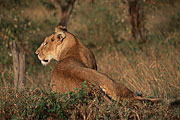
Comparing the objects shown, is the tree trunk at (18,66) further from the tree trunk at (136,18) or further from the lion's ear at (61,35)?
the tree trunk at (136,18)

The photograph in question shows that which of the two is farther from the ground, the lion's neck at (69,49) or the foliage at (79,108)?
the lion's neck at (69,49)

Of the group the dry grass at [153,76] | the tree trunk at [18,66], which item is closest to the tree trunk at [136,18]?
the dry grass at [153,76]

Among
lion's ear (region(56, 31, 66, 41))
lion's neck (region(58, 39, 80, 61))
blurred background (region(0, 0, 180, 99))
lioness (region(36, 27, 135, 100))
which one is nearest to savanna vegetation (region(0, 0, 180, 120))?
blurred background (region(0, 0, 180, 99))

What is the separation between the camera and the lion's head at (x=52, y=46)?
4.81 m

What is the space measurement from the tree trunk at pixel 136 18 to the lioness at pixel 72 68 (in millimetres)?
4687

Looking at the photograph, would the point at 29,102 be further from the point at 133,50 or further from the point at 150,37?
the point at 150,37

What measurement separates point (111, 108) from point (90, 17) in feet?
36.3

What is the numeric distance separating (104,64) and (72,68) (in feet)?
12.8

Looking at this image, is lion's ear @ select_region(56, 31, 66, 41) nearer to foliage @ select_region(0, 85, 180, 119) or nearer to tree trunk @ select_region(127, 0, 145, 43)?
foliage @ select_region(0, 85, 180, 119)

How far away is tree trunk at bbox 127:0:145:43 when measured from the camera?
917 centimetres

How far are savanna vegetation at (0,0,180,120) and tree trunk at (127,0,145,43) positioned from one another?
33 millimetres

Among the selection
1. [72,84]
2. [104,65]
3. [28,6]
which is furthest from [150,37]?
[28,6]

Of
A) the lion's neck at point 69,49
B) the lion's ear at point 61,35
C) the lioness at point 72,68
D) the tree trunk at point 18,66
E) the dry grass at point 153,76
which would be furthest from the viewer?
the tree trunk at point 18,66

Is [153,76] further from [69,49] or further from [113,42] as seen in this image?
[113,42]
